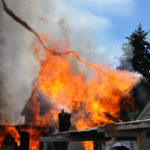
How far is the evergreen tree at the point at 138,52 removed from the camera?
28391 millimetres

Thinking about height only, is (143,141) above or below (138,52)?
below

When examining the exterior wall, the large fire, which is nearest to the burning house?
the large fire

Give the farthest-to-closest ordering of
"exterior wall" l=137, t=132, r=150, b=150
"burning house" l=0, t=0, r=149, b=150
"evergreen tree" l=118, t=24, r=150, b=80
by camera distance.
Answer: "evergreen tree" l=118, t=24, r=150, b=80 → "burning house" l=0, t=0, r=149, b=150 → "exterior wall" l=137, t=132, r=150, b=150

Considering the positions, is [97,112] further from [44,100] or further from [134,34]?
[134,34]

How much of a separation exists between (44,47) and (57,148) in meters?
13.8

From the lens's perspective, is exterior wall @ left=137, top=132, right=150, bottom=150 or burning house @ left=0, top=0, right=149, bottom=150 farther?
burning house @ left=0, top=0, right=149, bottom=150

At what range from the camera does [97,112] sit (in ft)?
65.3

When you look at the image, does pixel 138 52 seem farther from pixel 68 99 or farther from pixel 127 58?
pixel 68 99

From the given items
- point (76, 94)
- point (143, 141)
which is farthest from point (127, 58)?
point (143, 141)

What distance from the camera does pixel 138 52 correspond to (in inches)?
1154

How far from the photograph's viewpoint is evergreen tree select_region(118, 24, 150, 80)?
2839 cm

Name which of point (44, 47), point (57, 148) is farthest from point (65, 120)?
point (44, 47)

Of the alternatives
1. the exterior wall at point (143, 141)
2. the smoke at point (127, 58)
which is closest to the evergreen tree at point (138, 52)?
the smoke at point (127, 58)

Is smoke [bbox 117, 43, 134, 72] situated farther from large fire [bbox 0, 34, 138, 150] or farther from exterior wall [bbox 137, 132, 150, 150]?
exterior wall [bbox 137, 132, 150, 150]
